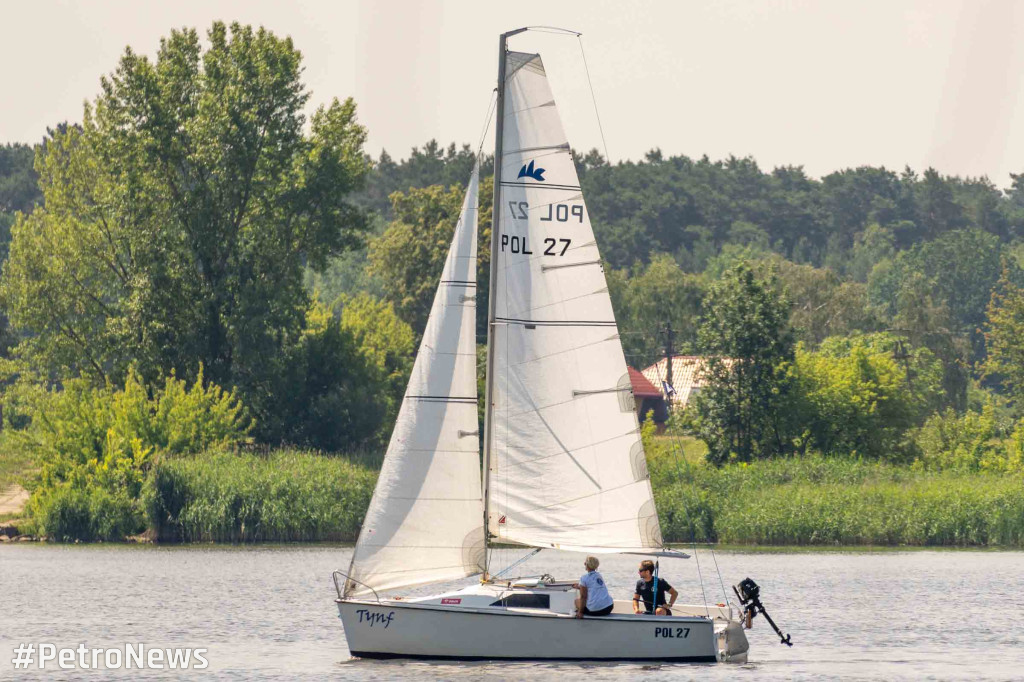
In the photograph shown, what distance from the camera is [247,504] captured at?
6153cm

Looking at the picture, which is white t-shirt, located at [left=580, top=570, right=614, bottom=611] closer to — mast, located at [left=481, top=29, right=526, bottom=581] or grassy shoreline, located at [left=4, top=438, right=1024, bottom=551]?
mast, located at [left=481, top=29, right=526, bottom=581]

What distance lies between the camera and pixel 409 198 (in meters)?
111

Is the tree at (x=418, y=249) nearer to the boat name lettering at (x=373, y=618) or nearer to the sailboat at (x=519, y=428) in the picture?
the sailboat at (x=519, y=428)

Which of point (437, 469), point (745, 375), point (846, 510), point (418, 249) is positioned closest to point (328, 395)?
point (745, 375)

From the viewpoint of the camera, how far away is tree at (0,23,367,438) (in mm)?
77625

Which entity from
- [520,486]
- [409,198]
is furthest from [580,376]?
[409,198]

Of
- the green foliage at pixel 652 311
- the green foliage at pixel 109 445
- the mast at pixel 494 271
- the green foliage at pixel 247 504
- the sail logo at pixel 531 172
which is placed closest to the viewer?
the mast at pixel 494 271

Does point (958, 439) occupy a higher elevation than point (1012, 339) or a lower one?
lower

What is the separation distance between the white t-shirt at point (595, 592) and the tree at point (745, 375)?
4889cm

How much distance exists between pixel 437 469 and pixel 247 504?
32.4 meters

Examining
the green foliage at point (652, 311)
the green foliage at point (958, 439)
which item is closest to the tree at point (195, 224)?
the green foliage at point (958, 439)

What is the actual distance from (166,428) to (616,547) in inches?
1617

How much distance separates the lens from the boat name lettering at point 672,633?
2955 cm

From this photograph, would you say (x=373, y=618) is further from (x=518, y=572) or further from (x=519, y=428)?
(x=518, y=572)
